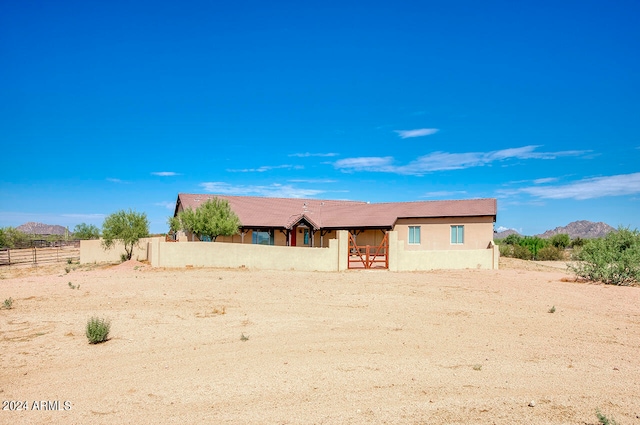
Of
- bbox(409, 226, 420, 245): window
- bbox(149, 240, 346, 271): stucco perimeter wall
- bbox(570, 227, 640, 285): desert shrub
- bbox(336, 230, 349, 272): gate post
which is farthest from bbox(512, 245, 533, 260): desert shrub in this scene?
bbox(149, 240, 346, 271): stucco perimeter wall

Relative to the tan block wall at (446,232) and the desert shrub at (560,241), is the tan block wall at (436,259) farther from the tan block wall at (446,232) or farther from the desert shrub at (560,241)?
the desert shrub at (560,241)

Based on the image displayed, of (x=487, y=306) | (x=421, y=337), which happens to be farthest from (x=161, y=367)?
(x=487, y=306)

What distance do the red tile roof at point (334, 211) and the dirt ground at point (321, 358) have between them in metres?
19.1

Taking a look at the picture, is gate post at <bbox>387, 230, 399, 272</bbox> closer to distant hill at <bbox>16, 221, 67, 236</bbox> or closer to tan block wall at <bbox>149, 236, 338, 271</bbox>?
tan block wall at <bbox>149, 236, 338, 271</bbox>

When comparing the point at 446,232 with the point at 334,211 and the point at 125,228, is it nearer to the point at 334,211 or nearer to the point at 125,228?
the point at 334,211

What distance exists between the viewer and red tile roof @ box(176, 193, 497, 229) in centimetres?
3684

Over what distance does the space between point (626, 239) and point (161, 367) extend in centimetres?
2249

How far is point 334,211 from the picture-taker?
42.1 metres

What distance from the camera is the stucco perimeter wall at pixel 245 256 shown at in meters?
26.4

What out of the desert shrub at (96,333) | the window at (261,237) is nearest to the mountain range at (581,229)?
the window at (261,237)

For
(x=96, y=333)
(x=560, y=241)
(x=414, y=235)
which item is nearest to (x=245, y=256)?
(x=414, y=235)

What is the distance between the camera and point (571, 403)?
711cm

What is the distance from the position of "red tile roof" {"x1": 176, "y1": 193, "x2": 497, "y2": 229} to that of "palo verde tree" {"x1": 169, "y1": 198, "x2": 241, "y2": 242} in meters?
2.84

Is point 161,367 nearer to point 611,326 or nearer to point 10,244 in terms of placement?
point 611,326
